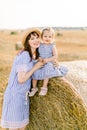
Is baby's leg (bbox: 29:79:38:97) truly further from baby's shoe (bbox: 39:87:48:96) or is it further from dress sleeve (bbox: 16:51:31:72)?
dress sleeve (bbox: 16:51:31:72)

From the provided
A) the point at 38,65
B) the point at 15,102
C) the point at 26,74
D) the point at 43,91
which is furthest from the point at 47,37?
the point at 15,102

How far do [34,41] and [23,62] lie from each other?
28cm

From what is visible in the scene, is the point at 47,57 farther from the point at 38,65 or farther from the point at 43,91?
the point at 43,91

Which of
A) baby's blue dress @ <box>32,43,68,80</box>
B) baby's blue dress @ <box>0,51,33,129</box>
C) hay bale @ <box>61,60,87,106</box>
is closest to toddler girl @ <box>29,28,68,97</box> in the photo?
baby's blue dress @ <box>32,43,68,80</box>

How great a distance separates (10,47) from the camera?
21.9 meters

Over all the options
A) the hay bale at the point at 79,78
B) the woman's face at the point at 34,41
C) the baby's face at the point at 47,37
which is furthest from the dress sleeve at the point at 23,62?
the hay bale at the point at 79,78

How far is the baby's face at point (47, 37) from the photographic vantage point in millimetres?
5656

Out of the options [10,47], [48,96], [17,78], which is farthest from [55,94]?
[10,47]

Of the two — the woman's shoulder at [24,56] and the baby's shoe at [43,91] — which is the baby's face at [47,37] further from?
the baby's shoe at [43,91]

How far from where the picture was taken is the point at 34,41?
5.73 metres

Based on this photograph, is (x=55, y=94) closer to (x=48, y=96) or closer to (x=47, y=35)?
(x=48, y=96)

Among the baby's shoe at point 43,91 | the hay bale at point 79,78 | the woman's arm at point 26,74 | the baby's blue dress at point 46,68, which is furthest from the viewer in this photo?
the hay bale at point 79,78

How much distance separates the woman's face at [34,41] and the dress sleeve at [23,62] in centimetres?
13

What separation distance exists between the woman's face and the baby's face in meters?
0.08
